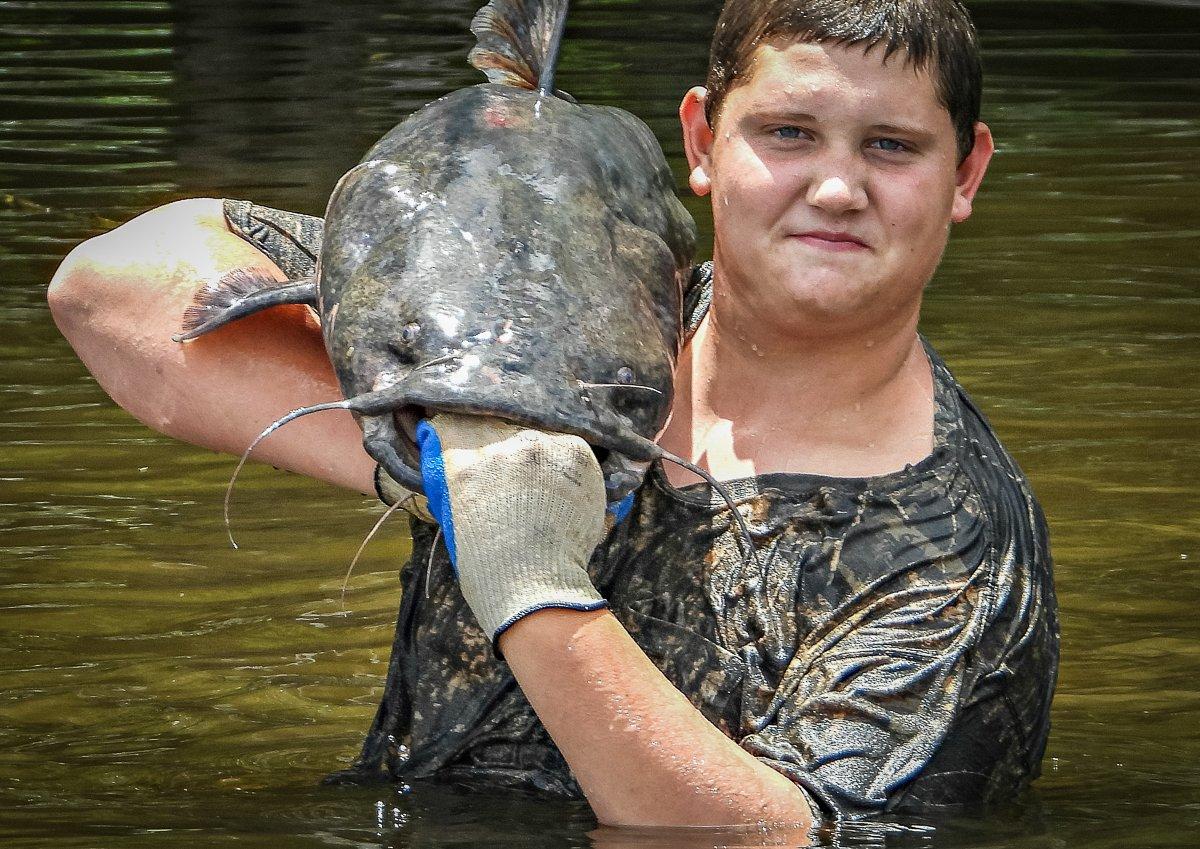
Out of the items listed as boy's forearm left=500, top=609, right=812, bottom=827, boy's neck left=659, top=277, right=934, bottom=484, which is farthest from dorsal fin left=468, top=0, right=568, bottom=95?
boy's forearm left=500, top=609, right=812, bottom=827

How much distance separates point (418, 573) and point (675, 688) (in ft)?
1.81

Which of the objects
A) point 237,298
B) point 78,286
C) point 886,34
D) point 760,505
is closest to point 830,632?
point 760,505

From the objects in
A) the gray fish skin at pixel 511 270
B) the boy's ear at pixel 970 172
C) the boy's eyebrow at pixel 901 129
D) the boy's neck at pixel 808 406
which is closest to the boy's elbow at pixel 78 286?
the gray fish skin at pixel 511 270

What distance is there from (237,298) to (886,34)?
104 cm

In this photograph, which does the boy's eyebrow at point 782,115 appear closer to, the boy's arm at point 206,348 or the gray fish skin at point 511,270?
the gray fish skin at point 511,270

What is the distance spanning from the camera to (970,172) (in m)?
3.44

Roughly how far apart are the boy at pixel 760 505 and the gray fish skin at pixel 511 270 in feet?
0.27

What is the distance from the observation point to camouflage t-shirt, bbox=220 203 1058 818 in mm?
3170

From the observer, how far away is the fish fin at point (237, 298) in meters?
3.23

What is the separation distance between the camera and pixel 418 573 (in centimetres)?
346

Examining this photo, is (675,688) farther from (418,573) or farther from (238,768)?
(238,768)

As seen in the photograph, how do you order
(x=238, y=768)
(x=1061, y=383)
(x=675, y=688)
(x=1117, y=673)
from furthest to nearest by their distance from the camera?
1. (x=1061, y=383)
2. (x=1117, y=673)
3. (x=238, y=768)
4. (x=675, y=688)

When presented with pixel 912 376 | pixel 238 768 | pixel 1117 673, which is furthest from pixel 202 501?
pixel 912 376

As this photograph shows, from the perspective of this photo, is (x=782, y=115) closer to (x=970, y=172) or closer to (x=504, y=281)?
(x=970, y=172)
